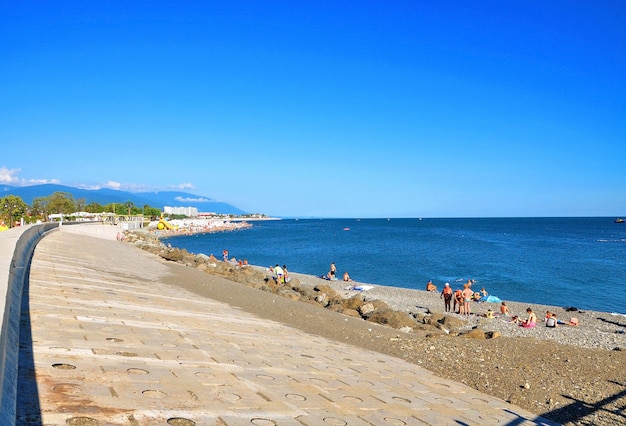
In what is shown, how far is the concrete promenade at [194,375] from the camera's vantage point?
15.1ft

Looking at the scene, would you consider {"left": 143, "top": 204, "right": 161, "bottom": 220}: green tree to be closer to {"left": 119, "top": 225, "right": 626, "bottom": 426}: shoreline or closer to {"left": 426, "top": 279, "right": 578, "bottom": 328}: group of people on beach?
{"left": 426, "top": 279, "right": 578, "bottom": 328}: group of people on beach

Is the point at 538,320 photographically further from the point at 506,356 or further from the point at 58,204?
the point at 58,204

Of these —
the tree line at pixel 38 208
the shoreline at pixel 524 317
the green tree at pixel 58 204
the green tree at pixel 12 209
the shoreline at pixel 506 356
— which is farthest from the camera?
the green tree at pixel 58 204

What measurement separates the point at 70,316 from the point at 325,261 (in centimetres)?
5290

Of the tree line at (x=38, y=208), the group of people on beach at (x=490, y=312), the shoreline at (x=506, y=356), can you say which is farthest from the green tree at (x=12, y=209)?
the group of people on beach at (x=490, y=312)

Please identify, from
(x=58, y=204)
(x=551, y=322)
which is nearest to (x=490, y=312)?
(x=551, y=322)

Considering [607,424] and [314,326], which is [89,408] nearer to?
[607,424]

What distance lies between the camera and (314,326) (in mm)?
14680

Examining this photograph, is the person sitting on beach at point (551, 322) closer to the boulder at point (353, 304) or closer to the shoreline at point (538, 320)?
the shoreline at point (538, 320)

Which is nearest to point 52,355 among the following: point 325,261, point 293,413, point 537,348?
point 293,413

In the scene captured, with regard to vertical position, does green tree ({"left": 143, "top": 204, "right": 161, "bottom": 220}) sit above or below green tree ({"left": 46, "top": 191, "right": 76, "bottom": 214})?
below

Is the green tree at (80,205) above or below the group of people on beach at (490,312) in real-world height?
above

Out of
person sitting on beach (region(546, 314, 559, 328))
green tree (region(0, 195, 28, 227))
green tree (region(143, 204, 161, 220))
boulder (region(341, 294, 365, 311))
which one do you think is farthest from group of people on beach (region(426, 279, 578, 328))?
green tree (region(143, 204, 161, 220))

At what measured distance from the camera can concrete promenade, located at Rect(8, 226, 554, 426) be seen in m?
4.59
